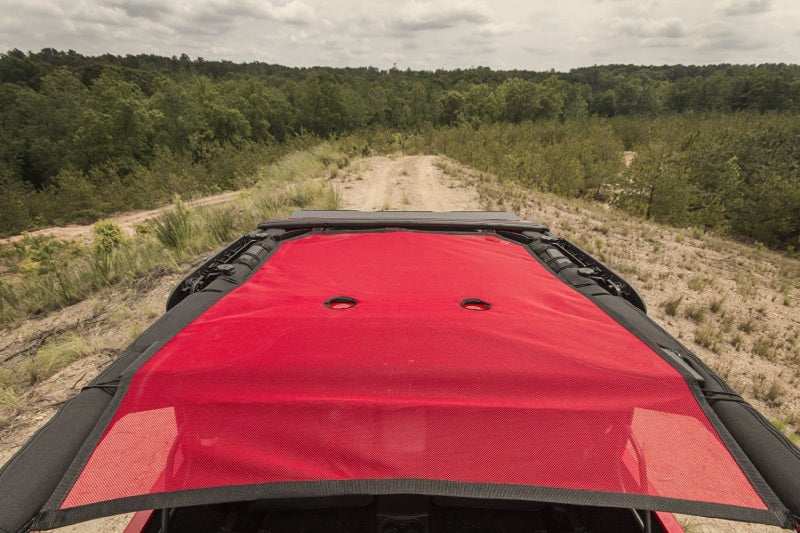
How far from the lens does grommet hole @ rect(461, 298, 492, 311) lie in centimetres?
179

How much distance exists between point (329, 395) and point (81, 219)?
2863cm

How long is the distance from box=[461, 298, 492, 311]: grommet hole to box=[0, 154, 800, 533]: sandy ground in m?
2.60

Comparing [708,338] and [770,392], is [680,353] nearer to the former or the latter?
[770,392]

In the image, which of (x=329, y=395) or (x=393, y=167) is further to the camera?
(x=393, y=167)

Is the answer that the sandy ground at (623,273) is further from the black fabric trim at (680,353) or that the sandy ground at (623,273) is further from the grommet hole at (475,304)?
the grommet hole at (475,304)

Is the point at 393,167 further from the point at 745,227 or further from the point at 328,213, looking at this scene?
the point at 745,227

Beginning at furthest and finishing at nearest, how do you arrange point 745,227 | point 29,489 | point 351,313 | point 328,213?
point 745,227
point 328,213
point 351,313
point 29,489

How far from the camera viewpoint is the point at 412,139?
31.1 m

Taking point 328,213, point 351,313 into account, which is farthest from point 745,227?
point 351,313

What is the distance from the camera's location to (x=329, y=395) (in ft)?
4.01

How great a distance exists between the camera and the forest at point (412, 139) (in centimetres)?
1752

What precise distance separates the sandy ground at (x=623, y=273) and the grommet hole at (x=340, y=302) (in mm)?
2315

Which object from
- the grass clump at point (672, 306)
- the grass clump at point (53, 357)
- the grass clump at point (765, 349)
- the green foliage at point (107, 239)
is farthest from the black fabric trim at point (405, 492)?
the green foliage at point (107, 239)

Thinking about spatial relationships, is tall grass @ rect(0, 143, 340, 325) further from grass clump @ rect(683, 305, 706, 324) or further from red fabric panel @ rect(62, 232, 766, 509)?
grass clump @ rect(683, 305, 706, 324)
